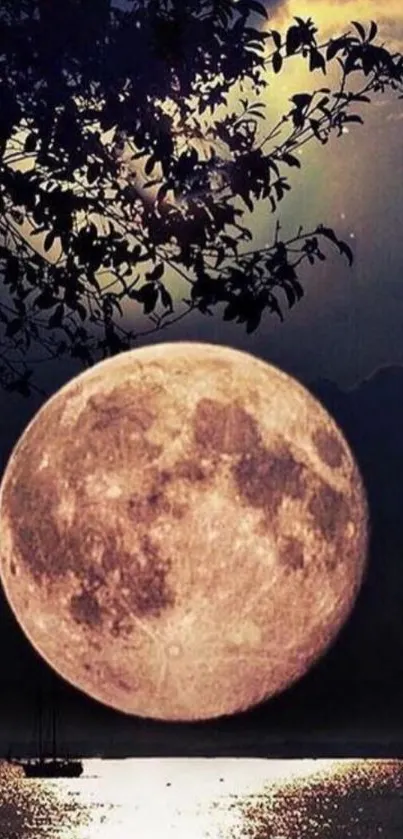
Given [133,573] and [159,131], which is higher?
[159,131]

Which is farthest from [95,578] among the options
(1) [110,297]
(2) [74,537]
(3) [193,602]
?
(1) [110,297]

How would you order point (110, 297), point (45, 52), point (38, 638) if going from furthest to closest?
point (38, 638) < point (110, 297) < point (45, 52)

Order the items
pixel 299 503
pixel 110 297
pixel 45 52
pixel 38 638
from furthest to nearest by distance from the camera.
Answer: pixel 38 638
pixel 299 503
pixel 110 297
pixel 45 52

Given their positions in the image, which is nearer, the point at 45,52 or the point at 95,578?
the point at 45,52

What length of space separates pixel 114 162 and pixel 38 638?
33974 mm

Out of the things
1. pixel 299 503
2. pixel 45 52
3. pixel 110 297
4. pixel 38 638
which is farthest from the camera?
pixel 38 638

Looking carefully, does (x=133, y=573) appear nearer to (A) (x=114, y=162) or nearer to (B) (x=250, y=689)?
(B) (x=250, y=689)

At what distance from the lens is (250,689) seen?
156 ft

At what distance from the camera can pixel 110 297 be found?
13508 millimetres

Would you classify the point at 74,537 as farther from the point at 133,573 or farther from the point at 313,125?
the point at 313,125

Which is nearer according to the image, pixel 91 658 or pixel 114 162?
pixel 114 162

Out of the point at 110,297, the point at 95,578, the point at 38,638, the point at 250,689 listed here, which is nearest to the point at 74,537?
the point at 95,578

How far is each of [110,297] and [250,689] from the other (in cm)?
3500

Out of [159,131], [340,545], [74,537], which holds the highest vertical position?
[159,131]
